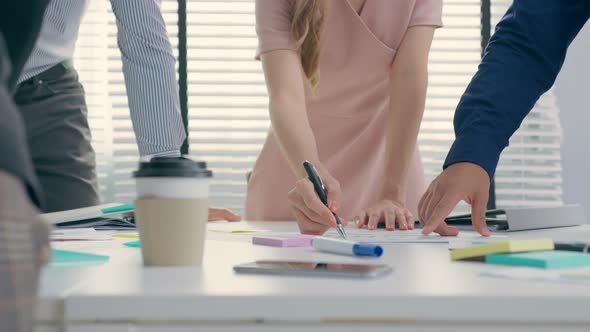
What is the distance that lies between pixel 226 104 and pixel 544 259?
2959 mm

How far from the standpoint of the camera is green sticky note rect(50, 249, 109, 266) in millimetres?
618

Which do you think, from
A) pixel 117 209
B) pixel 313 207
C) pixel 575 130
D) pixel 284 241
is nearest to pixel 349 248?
pixel 284 241

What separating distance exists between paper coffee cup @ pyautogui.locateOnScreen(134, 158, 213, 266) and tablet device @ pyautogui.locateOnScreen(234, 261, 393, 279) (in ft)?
0.21

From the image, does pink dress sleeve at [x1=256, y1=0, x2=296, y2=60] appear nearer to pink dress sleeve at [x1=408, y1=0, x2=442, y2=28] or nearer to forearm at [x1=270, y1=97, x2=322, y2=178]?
forearm at [x1=270, y1=97, x2=322, y2=178]

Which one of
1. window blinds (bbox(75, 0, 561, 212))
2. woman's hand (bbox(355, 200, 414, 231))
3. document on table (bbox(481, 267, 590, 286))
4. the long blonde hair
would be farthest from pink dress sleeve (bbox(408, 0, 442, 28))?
window blinds (bbox(75, 0, 561, 212))

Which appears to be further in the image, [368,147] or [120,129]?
[120,129]

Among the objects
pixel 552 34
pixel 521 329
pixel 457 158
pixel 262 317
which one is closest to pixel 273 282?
pixel 262 317

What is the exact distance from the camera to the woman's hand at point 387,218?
4.20 ft

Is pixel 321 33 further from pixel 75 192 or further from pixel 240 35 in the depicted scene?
pixel 240 35

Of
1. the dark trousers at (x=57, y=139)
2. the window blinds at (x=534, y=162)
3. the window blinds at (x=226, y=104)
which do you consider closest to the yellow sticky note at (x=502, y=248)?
the dark trousers at (x=57, y=139)

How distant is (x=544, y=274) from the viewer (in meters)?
0.56

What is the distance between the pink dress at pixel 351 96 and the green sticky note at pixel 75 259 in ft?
3.46

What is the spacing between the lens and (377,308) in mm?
450

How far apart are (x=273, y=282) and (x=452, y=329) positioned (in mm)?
138
